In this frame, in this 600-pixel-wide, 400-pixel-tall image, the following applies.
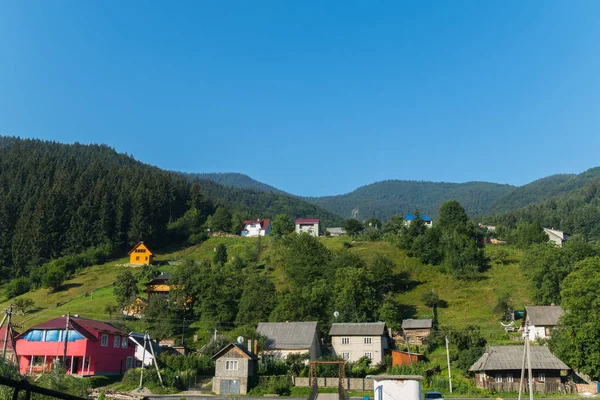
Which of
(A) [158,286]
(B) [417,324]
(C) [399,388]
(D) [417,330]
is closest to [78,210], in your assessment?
(A) [158,286]

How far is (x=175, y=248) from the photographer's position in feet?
360

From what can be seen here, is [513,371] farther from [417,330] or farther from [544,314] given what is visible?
[417,330]

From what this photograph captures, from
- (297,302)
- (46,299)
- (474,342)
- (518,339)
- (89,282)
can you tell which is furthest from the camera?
(89,282)

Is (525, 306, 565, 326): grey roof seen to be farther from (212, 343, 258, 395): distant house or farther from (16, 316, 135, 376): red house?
(16, 316, 135, 376): red house

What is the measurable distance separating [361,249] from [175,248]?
37842mm

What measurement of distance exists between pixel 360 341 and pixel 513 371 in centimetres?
1615

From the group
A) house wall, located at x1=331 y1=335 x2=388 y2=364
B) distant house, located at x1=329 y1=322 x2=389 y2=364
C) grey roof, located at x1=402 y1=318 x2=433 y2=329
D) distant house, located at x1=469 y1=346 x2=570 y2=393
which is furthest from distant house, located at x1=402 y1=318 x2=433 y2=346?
distant house, located at x1=469 y1=346 x2=570 y2=393

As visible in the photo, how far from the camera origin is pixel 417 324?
61562mm

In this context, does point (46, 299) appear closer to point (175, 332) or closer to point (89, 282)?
point (89, 282)

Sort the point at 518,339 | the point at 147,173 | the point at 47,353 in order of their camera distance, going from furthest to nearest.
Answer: the point at 147,173 → the point at 518,339 → the point at 47,353

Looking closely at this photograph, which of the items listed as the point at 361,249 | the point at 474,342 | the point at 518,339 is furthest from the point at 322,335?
the point at 361,249

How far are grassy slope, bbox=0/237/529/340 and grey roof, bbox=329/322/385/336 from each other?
1252 cm

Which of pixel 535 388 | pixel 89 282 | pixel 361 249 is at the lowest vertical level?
pixel 535 388

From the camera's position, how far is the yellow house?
321 feet
